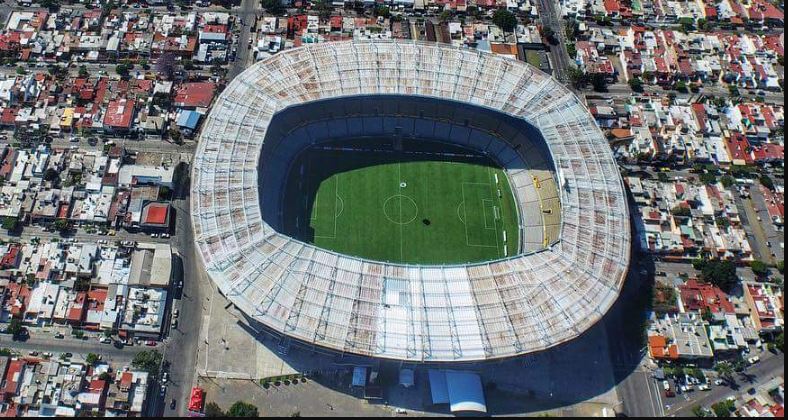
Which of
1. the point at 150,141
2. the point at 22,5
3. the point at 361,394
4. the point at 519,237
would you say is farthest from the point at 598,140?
the point at 22,5

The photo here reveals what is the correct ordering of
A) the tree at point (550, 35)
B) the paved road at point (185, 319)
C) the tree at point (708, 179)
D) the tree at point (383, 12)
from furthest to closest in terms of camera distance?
1. the tree at point (550, 35)
2. the tree at point (383, 12)
3. the tree at point (708, 179)
4. the paved road at point (185, 319)

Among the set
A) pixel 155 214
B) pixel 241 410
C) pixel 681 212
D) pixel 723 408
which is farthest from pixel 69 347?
pixel 681 212

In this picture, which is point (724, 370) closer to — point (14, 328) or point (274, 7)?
point (14, 328)

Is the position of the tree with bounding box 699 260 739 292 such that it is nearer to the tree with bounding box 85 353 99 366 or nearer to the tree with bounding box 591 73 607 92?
Answer: the tree with bounding box 591 73 607 92

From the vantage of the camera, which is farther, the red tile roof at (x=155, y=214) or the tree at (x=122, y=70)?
the tree at (x=122, y=70)

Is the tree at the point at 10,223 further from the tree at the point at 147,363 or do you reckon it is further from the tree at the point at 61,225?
the tree at the point at 147,363

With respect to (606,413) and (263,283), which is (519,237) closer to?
(606,413)

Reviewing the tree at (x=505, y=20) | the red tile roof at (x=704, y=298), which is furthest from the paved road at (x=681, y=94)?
the red tile roof at (x=704, y=298)

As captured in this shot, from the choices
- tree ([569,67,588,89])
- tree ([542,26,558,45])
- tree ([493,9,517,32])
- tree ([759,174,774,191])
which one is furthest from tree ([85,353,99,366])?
tree ([759,174,774,191])
